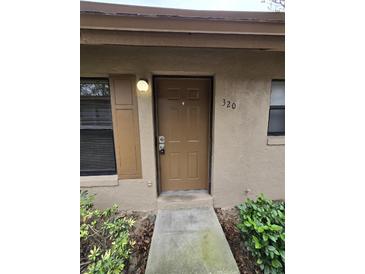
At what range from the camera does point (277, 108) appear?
2771 mm

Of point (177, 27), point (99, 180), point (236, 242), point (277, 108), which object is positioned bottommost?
point (236, 242)

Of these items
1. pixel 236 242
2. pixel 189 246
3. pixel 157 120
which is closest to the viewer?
pixel 189 246

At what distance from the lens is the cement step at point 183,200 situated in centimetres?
274

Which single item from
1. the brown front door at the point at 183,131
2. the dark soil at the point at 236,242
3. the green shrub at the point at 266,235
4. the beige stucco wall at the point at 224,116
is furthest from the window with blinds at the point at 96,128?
the green shrub at the point at 266,235

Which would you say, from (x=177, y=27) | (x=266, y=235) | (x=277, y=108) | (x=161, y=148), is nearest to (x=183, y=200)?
(x=161, y=148)

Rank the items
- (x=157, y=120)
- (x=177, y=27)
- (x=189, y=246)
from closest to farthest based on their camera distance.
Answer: (x=177, y=27)
(x=189, y=246)
(x=157, y=120)

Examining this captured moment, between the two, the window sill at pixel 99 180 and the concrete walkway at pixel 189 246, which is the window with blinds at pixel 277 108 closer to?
the concrete walkway at pixel 189 246

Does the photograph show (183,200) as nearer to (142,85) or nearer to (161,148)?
(161,148)

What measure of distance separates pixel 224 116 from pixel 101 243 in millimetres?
2265

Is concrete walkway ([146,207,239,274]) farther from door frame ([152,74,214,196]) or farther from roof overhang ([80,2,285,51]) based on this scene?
roof overhang ([80,2,285,51])
